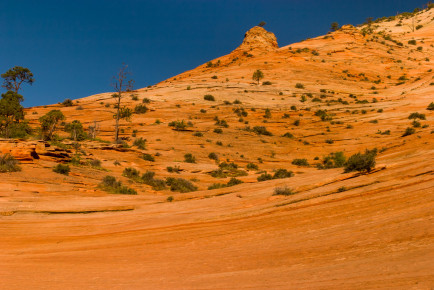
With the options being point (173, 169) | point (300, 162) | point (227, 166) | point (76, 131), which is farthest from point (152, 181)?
point (76, 131)

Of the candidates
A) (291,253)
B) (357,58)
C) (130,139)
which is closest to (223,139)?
(130,139)

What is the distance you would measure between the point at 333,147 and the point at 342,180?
2240 cm

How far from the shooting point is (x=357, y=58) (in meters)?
63.2

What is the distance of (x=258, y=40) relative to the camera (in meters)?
80.1

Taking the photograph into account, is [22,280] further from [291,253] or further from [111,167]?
[111,167]

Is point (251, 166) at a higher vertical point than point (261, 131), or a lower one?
lower

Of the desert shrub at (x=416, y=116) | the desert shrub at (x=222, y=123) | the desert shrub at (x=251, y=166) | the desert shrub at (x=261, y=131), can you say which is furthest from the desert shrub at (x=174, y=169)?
the desert shrub at (x=416, y=116)

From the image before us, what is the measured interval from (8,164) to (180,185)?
27.8 ft

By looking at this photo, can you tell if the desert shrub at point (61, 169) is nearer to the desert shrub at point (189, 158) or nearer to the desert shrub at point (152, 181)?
the desert shrub at point (152, 181)

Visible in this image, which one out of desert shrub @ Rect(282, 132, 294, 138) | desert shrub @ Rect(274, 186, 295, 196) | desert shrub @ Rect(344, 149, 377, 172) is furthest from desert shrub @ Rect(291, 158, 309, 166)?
desert shrub @ Rect(274, 186, 295, 196)

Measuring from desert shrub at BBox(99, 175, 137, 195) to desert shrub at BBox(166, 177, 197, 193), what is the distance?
10.0ft

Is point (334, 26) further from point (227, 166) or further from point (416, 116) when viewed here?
point (227, 166)

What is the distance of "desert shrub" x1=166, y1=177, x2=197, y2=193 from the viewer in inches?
651

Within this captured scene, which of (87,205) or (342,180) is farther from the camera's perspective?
(87,205)
